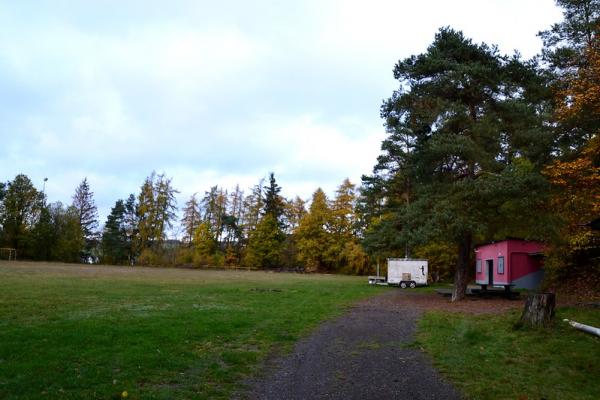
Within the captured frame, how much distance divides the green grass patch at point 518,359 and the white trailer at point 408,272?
2334cm

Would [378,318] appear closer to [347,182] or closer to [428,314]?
[428,314]

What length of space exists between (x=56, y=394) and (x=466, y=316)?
42.6 feet

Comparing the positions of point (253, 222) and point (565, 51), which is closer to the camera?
point (565, 51)

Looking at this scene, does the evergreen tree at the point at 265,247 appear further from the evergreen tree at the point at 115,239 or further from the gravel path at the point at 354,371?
the gravel path at the point at 354,371

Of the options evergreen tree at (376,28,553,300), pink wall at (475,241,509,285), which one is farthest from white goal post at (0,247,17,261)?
evergreen tree at (376,28,553,300)

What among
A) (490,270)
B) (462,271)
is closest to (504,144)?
(462,271)

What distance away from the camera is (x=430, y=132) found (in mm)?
21312

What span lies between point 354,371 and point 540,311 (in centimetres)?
584

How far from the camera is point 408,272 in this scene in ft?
117

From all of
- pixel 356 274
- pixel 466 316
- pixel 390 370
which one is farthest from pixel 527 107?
pixel 356 274

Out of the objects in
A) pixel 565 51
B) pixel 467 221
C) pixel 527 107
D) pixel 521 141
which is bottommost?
pixel 467 221

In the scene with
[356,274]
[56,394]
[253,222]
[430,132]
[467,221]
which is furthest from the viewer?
[253,222]

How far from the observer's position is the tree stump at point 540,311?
34.9ft

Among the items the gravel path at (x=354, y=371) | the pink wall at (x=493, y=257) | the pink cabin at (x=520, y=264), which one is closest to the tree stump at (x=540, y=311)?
the gravel path at (x=354, y=371)
